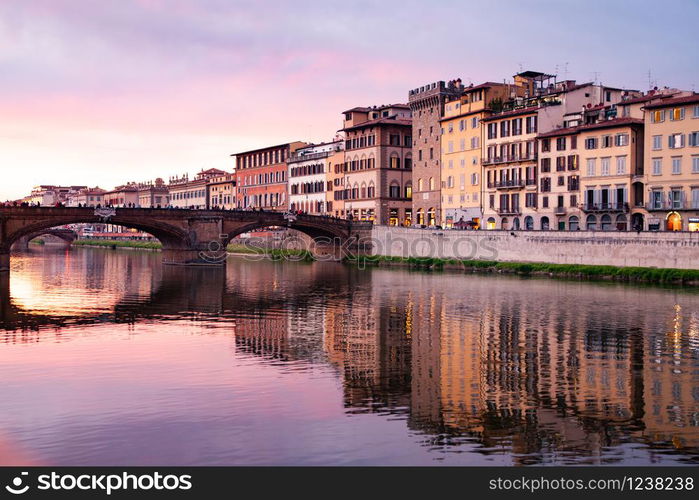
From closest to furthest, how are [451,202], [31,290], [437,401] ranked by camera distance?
[437,401]
[31,290]
[451,202]

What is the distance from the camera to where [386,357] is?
1024 inches

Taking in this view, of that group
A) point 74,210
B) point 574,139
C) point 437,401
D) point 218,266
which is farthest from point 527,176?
point 437,401

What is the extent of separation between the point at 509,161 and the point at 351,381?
198 ft

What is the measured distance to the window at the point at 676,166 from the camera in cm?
6292

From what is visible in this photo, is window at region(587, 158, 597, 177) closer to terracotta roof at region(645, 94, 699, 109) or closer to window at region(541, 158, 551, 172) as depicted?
window at region(541, 158, 551, 172)

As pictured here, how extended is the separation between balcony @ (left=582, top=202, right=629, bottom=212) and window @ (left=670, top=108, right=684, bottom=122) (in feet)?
26.9

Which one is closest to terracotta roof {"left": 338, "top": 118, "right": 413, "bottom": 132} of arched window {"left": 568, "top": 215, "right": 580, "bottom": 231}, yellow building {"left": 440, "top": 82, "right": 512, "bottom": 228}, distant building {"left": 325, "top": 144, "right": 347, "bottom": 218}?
distant building {"left": 325, "top": 144, "right": 347, "bottom": 218}

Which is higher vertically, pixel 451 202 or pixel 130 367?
pixel 451 202

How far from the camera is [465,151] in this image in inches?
3410

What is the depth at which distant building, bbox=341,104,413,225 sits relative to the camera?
98.9 meters

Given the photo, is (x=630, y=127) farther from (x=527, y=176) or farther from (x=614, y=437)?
(x=614, y=437)

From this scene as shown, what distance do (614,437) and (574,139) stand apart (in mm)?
58780
